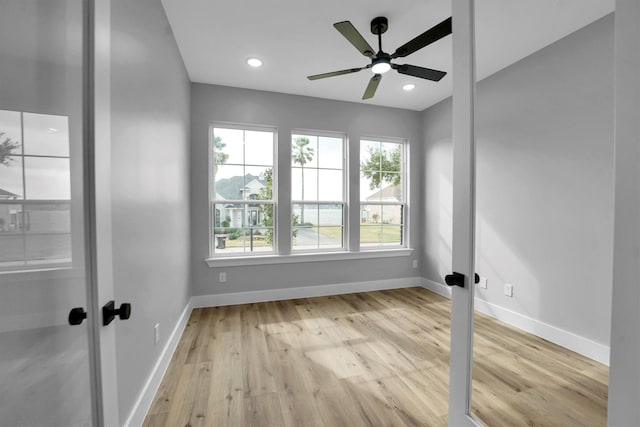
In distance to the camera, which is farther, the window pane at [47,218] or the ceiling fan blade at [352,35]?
the ceiling fan blade at [352,35]

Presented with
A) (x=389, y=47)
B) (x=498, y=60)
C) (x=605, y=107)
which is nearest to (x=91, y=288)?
(x=605, y=107)

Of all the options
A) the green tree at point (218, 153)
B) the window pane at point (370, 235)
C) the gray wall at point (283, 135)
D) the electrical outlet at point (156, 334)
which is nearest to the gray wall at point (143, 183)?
the electrical outlet at point (156, 334)

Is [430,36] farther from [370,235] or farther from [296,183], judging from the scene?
[370,235]

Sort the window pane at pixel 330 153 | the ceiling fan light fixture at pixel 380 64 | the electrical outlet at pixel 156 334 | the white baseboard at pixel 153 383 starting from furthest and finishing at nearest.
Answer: the window pane at pixel 330 153
the ceiling fan light fixture at pixel 380 64
the electrical outlet at pixel 156 334
the white baseboard at pixel 153 383

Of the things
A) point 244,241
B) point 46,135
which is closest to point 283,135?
point 244,241

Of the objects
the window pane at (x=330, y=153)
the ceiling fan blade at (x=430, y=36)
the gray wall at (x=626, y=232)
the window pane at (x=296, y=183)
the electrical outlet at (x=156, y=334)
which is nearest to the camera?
the gray wall at (x=626, y=232)

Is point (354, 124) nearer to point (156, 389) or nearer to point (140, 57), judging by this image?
point (140, 57)

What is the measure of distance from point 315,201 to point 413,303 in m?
1.90

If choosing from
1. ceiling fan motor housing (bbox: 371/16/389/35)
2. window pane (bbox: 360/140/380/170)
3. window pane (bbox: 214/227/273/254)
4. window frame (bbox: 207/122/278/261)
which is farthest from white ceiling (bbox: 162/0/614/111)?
window pane (bbox: 214/227/273/254)

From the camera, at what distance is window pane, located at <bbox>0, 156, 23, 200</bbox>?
1.68ft

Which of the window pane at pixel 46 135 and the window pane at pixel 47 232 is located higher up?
the window pane at pixel 46 135

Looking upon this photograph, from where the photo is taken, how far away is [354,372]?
1960 millimetres

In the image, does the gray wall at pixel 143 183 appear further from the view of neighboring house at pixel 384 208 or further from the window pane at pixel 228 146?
the view of neighboring house at pixel 384 208

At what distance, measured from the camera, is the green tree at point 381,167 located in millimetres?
3988
